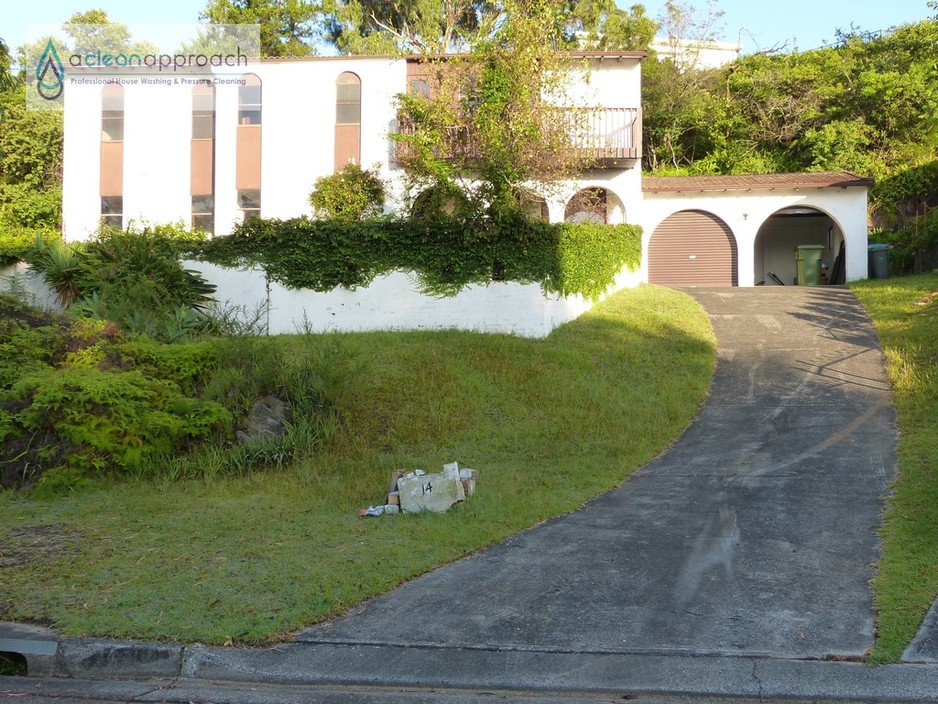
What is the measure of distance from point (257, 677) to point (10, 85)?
27.6 feet

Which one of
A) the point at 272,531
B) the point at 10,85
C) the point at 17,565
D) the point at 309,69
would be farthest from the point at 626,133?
the point at 17,565

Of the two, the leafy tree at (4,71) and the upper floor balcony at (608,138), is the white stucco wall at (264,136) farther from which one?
the leafy tree at (4,71)

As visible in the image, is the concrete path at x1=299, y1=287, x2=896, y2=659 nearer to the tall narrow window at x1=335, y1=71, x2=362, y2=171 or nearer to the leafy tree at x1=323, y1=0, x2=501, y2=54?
the tall narrow window at x1=335, y1=71, x2=362, y2=171

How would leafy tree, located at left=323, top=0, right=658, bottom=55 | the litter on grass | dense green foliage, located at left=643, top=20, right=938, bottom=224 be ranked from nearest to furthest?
1. the litter on grass
2. dense green foliage, located at left=643, top=20, right=938, bottom=224
3. leafy tree, located at left=323, top=0, right=658, bottom=55

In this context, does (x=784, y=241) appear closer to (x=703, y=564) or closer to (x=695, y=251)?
(x=695, y=251)

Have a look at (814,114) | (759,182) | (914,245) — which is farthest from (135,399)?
(814,114)

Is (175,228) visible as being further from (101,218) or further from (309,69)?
(309,69)

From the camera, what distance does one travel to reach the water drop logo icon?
26927 mm

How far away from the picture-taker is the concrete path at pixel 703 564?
5574 millimetres

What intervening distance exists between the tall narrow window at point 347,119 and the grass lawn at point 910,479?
44.3 feet

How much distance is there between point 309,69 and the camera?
24.6 m

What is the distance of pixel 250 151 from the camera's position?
25.0m

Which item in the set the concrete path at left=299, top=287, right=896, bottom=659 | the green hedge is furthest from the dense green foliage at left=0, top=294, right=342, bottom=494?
the concrete path at left=299, top=287, right=896, bottom=659

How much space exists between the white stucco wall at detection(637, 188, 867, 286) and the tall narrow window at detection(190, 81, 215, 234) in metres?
12.2
